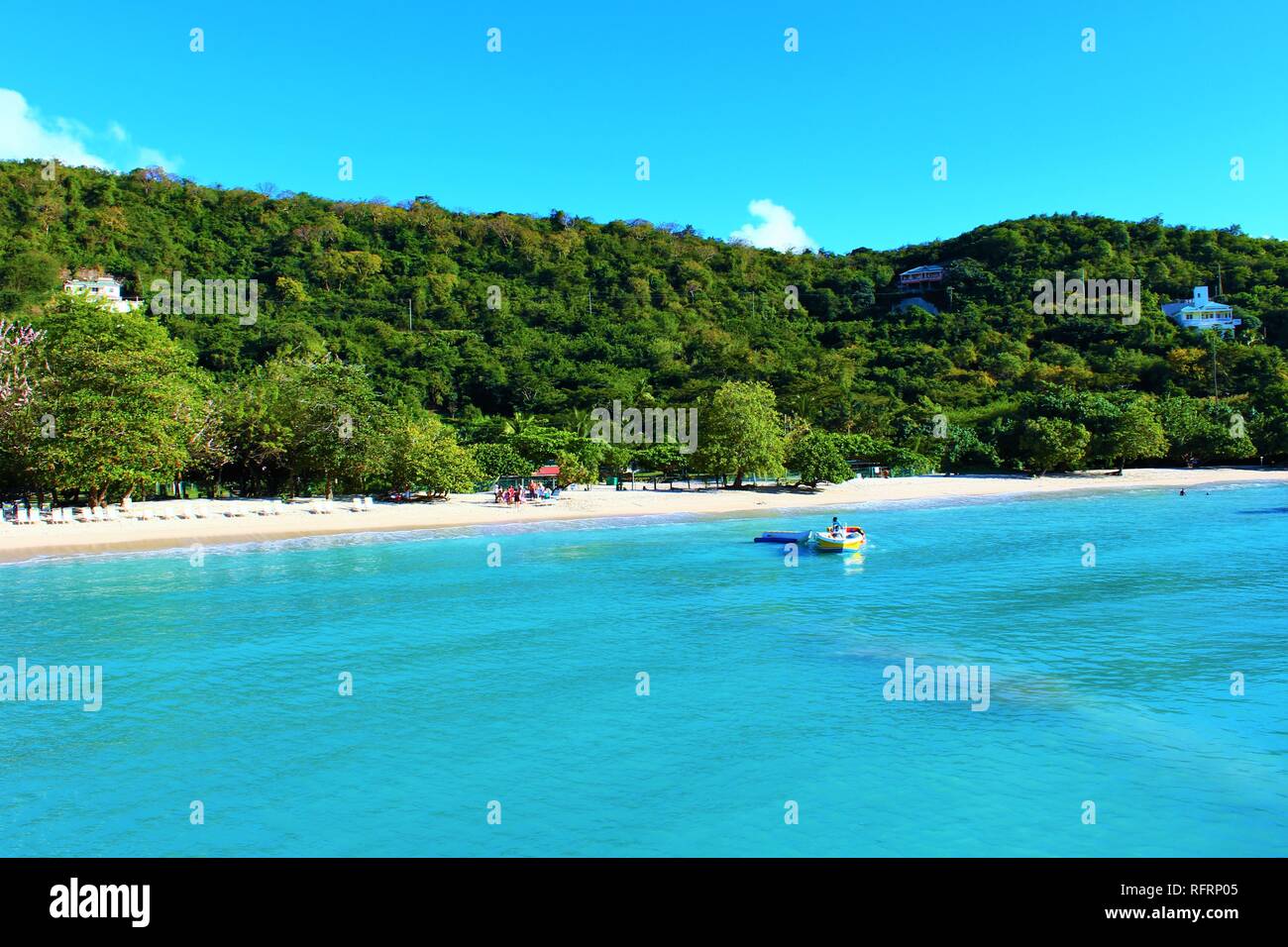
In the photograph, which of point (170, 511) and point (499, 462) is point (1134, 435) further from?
point (170, 511)

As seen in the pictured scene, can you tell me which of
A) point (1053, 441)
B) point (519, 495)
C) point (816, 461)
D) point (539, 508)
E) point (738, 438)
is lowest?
point (539, 508)

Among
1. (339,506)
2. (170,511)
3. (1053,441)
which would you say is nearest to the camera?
(170,511)

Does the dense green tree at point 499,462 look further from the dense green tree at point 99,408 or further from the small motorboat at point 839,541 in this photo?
the small motorboat at point 839,541

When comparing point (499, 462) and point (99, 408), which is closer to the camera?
point (99, 408)

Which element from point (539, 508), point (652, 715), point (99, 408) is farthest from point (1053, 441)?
point (99, 408)

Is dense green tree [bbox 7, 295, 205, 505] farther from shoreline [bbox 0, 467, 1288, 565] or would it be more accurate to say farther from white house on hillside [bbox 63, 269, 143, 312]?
white house on hillside [bbox 63, 269, 143, 312]

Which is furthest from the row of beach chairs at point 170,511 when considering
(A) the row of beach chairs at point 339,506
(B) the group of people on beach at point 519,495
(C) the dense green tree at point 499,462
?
(C) the dense green tree at point 499,462

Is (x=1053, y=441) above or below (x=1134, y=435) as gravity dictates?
below
